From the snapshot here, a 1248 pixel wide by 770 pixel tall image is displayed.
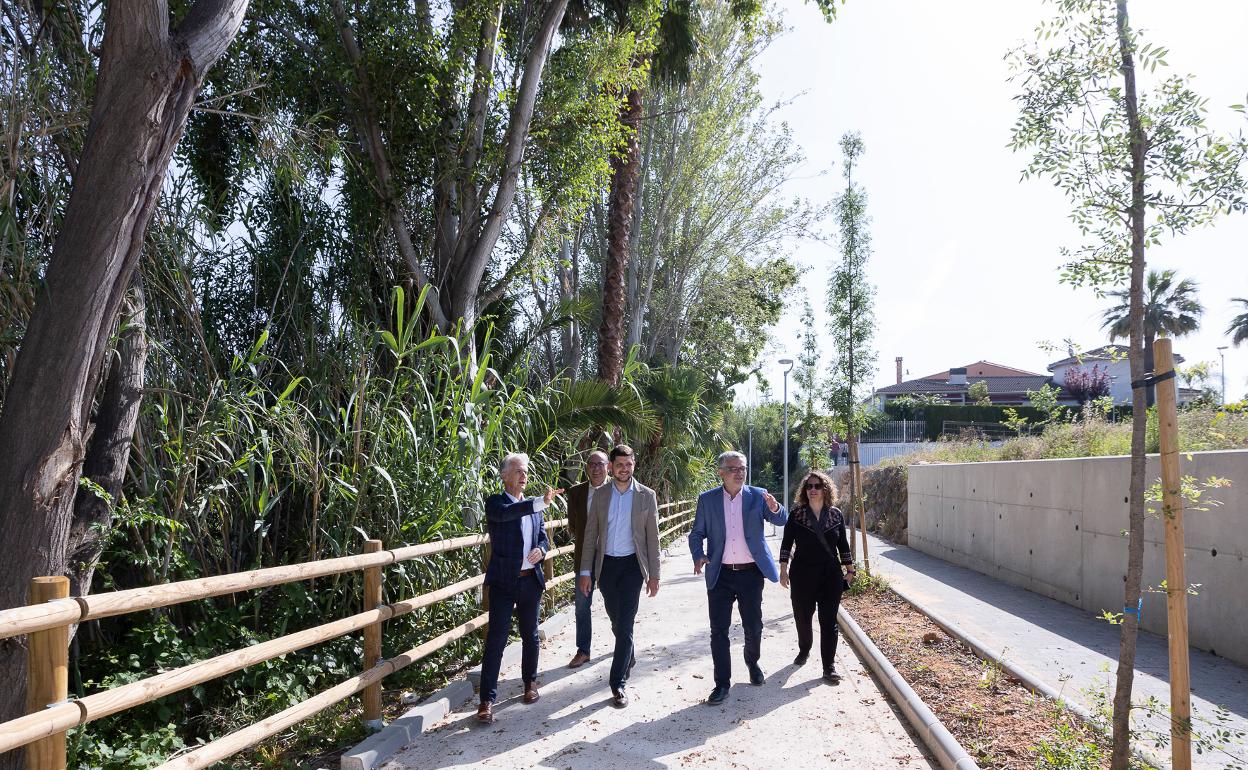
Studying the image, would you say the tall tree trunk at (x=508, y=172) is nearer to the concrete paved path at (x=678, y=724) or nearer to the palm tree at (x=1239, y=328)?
the concrete paved path at (x=678, y=724)

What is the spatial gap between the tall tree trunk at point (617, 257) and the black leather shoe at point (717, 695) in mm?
8500

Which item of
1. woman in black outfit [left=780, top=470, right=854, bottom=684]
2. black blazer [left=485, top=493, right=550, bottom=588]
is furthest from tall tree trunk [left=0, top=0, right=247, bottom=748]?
woman in black outfit [left=780, top=470, right=854, bottom=684]

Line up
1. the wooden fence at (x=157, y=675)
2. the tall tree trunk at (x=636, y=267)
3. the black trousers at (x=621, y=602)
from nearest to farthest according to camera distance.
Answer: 1. the wooden fence at (x=157, y=675)
2. the black trousers at (x=621, y=602)
3. the tall tree trunk at (x=636, y=267)

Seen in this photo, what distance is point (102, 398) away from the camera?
214 inches

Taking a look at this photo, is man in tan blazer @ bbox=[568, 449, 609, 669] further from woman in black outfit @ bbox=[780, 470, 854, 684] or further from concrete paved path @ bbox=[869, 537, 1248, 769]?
concrete paved path @ bbox=[869, 537, 1248, 769]

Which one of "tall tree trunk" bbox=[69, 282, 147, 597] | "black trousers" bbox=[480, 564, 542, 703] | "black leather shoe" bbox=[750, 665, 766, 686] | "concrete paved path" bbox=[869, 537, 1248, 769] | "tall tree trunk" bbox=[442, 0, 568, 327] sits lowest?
"concrete paved path" bbox=[869, 537, 1248, 769]

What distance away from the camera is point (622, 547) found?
Result: 6.50 meters

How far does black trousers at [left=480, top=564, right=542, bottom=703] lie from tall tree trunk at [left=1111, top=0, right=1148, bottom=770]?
11.8 ft

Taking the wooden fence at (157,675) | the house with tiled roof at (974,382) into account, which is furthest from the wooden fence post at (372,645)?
the house with tiled roof at (974,382)

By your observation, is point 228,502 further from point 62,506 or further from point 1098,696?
point 1098,696

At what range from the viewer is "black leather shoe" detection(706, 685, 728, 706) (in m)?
6.21

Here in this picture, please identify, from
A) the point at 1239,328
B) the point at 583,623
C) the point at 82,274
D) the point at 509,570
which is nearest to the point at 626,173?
the point at 583,623

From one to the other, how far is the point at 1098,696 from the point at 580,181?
26.3 feet

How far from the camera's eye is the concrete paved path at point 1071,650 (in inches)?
240
